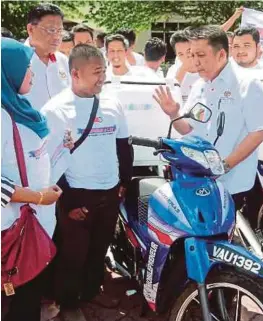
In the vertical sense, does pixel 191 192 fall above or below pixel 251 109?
below

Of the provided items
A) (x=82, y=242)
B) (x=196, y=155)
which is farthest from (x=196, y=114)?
(x=82, y=242)

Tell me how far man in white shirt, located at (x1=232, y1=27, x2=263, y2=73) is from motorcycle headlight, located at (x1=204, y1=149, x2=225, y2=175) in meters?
2.76

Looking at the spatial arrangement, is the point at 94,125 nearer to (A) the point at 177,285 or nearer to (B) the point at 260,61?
(A) the point at 177,285

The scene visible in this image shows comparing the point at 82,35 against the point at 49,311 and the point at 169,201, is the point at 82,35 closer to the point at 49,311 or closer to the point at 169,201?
the point at 49,311

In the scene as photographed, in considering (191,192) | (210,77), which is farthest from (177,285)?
(210,77)

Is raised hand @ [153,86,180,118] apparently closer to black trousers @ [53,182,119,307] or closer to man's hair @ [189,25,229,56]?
man's hair @ [189,25,229,56]

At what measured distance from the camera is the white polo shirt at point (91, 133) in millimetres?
2850

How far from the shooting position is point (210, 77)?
3.02 meters

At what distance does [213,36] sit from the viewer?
2906 mm

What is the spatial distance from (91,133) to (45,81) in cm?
104

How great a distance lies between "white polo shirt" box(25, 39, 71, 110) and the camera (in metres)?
3.68

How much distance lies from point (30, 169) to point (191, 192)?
756 mm

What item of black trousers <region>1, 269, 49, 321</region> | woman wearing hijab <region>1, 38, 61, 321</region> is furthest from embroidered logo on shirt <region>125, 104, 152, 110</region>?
black trousers <region>1, 269, 49, 321</region>

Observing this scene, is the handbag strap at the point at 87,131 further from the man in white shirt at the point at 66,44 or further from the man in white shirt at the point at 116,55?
the man in white shirt at the point at 66,44
